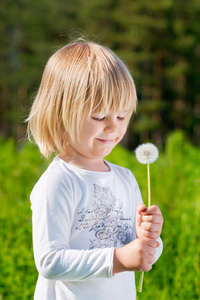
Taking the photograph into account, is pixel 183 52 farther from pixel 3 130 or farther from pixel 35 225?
pixel 35 225

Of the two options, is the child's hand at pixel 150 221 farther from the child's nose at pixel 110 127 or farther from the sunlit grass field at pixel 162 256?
the sunlit grass field at pixel 162 256

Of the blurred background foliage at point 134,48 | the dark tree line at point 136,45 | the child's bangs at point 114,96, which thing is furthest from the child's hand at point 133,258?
the dark tree line at point 136,45

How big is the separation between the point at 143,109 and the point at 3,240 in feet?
65.5

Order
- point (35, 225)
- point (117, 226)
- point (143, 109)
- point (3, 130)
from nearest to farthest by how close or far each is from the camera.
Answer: point (35, 225) → point (117, 226) → point (143, 109) → point (3, 130)

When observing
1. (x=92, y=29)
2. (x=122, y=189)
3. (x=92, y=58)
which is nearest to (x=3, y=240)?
(x=122, y=189)

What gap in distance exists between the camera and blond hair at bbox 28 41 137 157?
4.80ft

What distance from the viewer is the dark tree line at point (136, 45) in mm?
22625

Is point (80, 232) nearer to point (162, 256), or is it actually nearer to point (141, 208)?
point (141, 208)

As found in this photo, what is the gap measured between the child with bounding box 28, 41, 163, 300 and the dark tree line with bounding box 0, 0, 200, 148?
20.4 meters

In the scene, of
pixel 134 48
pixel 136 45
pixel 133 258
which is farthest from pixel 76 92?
pixel 134 48

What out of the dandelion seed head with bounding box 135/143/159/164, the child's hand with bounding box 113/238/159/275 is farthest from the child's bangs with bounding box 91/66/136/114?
the child's hand with bounding box 113/238/159/275

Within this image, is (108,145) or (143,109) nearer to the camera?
(108,145)

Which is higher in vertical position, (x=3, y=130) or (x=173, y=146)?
(x=3, y=130)

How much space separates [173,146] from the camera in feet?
22.6
